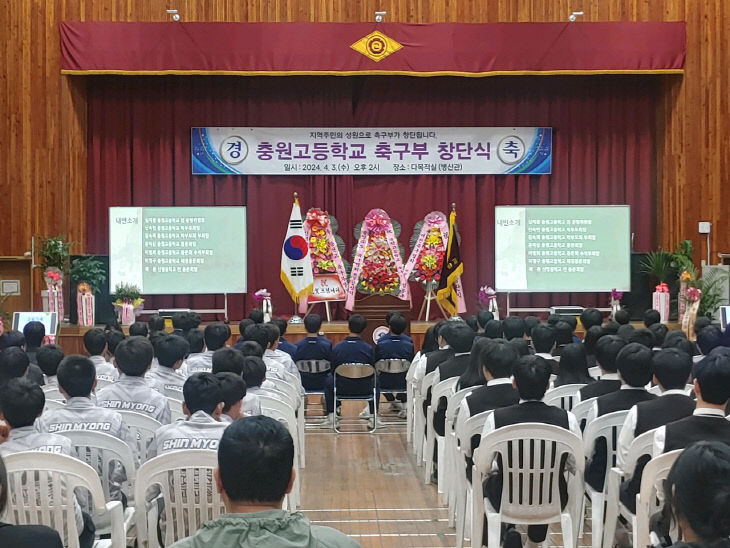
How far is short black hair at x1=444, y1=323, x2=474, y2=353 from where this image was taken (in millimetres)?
6160

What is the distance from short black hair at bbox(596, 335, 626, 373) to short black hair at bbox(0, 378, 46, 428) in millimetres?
2819

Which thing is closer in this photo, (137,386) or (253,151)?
(137,386)

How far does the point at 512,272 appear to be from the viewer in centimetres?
1213

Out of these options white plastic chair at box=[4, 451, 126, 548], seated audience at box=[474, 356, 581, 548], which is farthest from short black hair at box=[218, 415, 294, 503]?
seated audience at box=[474, 356, 581, 548]

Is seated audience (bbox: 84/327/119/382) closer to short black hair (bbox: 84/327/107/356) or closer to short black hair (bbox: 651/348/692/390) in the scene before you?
short black hair (bbox: 84/327/107/356)

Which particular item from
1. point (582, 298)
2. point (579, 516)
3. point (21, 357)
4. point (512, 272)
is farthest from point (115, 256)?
point (579, 516)

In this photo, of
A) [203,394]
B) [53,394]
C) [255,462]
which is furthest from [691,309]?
[255,462]

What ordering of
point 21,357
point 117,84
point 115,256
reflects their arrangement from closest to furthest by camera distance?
1. point 21,357
2. point 115,256
3. point 117,84

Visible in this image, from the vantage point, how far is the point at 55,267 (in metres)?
11.4

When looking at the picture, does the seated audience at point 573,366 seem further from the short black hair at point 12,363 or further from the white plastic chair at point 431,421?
the short black hair at point 12,363

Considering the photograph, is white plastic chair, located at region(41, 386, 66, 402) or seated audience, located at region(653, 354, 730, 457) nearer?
seated audience, located at region(653, 354, 730, 457)

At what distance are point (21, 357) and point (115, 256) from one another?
7047 millimetres

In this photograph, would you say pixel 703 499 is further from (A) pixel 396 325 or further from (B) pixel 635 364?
(A) pixel 396 325

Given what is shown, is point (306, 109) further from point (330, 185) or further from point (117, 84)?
point (117, 84)
